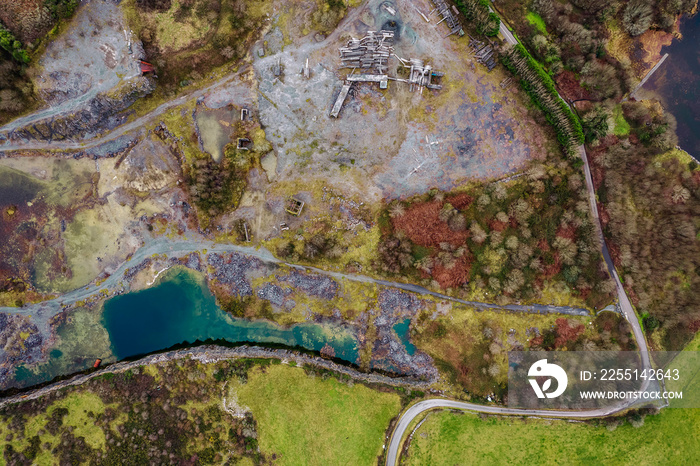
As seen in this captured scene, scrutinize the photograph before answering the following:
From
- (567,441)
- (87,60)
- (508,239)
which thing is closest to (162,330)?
(87,60)

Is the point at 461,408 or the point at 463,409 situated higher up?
the point at 461,408

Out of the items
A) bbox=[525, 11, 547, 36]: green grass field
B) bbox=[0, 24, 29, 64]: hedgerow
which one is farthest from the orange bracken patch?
bbox=[0, 24, 29, 64]: hedgerow

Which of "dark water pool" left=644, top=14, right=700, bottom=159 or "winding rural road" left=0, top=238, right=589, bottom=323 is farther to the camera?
"winding rural road" left=0, top=238, right=589, bottom=323

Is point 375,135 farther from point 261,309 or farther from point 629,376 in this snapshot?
point 629,376

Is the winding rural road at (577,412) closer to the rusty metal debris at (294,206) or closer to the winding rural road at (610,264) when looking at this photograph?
→ the winding rural road at (610,264)

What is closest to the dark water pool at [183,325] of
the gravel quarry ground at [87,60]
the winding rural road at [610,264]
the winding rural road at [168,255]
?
the winding rural road at [168,255]

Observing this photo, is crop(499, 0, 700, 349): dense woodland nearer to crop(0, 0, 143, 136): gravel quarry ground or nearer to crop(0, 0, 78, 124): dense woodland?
crop(0, 0, 143, 136): gravel quarry ground

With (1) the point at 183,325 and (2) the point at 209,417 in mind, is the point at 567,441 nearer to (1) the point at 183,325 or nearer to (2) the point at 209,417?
(2) the point at 209,417
